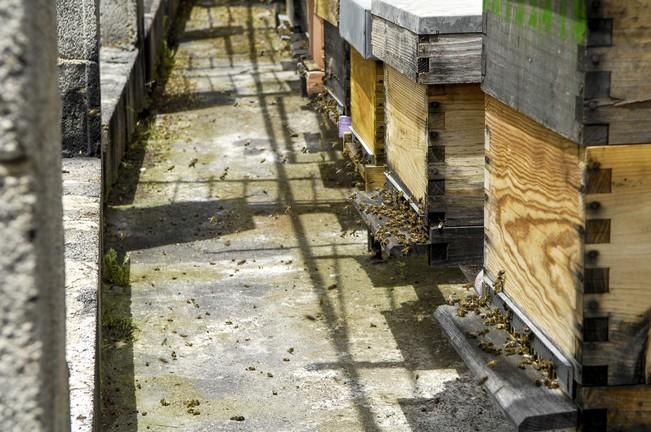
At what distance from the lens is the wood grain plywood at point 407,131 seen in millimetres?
6043

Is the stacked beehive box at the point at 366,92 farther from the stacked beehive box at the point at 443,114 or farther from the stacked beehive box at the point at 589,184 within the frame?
the stacked beehive box at the point at 589,184

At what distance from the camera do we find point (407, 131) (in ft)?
21.1

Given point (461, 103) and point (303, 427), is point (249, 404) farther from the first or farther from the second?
point (461, 103)

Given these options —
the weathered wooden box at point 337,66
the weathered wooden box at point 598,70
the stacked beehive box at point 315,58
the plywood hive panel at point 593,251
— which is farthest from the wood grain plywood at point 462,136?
the stacked beehive box at point 315,58

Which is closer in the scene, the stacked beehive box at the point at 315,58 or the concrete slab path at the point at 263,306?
the concrete slab path at the point at 263,306

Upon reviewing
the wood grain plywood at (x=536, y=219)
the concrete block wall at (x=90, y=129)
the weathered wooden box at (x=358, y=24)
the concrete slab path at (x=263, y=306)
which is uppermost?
the weathered wooden box at (x=358, y=24)

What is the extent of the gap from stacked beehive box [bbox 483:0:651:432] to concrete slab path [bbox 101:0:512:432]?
151 centimetres

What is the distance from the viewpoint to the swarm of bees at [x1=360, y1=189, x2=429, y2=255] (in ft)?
20.1

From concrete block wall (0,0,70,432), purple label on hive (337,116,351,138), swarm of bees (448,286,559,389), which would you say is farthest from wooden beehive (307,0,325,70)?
concrete block wall (0,0,70,432)

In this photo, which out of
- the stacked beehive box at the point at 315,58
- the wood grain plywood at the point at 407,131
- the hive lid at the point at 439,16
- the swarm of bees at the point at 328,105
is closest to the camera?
the hive lid at the point at 439,16

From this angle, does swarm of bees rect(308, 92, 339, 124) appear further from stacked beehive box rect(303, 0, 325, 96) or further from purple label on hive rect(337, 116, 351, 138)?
purple label on hive rect(337, 116, 351, 138)

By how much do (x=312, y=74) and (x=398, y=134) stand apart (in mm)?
4259

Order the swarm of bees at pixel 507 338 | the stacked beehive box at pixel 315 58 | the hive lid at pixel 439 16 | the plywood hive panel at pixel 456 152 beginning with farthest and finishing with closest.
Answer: the stacked beehive box at pixel 315 58 < the plywood hive panel at pixel 456 152 < the hive lid at pixel 439 16 < the swarm of bees at pixel 507 338

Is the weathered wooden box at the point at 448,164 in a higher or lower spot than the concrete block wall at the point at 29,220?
lower
